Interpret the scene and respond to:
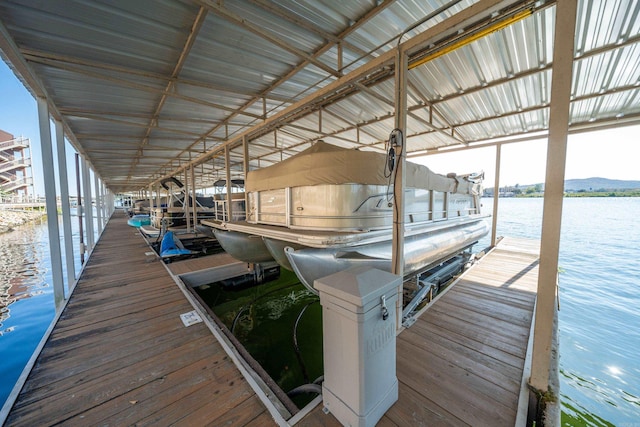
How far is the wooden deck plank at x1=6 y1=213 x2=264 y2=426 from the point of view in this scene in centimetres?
169

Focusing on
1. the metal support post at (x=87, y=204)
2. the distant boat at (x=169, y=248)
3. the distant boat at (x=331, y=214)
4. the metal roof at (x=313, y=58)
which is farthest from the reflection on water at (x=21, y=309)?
the metal roof at (x=313, y=58)

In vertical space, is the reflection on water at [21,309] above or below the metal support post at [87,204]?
below

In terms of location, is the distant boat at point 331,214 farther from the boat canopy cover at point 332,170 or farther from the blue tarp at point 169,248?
the blue tarp at point 169,248

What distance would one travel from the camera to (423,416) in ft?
5.29

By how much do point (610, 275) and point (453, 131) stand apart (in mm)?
6636

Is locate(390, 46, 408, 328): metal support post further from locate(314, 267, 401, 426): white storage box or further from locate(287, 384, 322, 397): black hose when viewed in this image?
locate(287, 384, 322, 397): black hose

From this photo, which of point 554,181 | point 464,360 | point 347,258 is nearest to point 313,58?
point 347,258

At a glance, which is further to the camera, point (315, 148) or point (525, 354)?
point (315, 148)

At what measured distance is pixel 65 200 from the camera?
3973 mm

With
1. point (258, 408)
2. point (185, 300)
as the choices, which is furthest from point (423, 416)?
point (185, 300)

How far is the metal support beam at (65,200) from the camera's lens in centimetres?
388

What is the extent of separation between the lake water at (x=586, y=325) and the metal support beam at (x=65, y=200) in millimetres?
1095

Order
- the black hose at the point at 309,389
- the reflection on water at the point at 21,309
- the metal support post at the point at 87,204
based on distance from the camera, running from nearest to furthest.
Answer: the black hose at the point at 309,389, the reflection on water at the point at 21,309, the metal support post at the point at 87,204

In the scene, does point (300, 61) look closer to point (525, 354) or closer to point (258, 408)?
point (258, 408)
